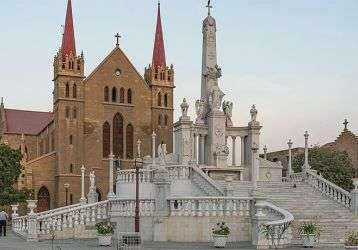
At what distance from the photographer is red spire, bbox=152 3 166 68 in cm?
7712

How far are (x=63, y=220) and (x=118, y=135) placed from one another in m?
38.3

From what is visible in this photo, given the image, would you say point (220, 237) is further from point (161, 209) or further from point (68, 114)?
point (68, 114)

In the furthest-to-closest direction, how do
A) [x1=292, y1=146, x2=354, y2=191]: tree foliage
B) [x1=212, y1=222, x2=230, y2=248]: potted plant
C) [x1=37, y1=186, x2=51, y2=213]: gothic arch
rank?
[x1=37, y1=186, x2=51, y2=213]: gothic arch → [x1=292, y1=146, x2=354, y2=191]: tree foliage → [x1=212, y1=222, x2=230, y2=248]: potted plant

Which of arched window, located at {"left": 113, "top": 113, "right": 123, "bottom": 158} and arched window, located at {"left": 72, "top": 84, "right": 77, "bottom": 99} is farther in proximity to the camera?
arched window, located at {"left": 113, "top": 113, "right": 123, "bottom": 158}

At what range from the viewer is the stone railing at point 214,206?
29922 millimetres

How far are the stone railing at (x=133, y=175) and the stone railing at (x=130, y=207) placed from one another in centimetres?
658

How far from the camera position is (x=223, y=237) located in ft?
85.2

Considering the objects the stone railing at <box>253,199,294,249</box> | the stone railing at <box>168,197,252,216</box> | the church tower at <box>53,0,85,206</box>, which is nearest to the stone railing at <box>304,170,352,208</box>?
the stone railing at <box>168,197,252,216</box>

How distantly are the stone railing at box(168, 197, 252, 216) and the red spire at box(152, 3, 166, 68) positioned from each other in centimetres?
4736

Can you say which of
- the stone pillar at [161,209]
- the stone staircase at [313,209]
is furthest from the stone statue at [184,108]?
the stone pillar at [161,209]

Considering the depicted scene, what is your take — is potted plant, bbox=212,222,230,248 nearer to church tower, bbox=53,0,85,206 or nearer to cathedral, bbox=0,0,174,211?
cathedral, bbox=0,0,174,211

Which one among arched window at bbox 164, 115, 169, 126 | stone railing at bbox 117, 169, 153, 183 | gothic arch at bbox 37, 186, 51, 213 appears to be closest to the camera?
stone railing at bbox 117, 169, 153, 183

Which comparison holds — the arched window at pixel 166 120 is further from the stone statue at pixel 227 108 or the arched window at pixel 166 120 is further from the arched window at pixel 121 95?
the stone statue at pixel 227 108

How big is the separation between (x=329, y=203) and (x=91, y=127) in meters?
38.7
